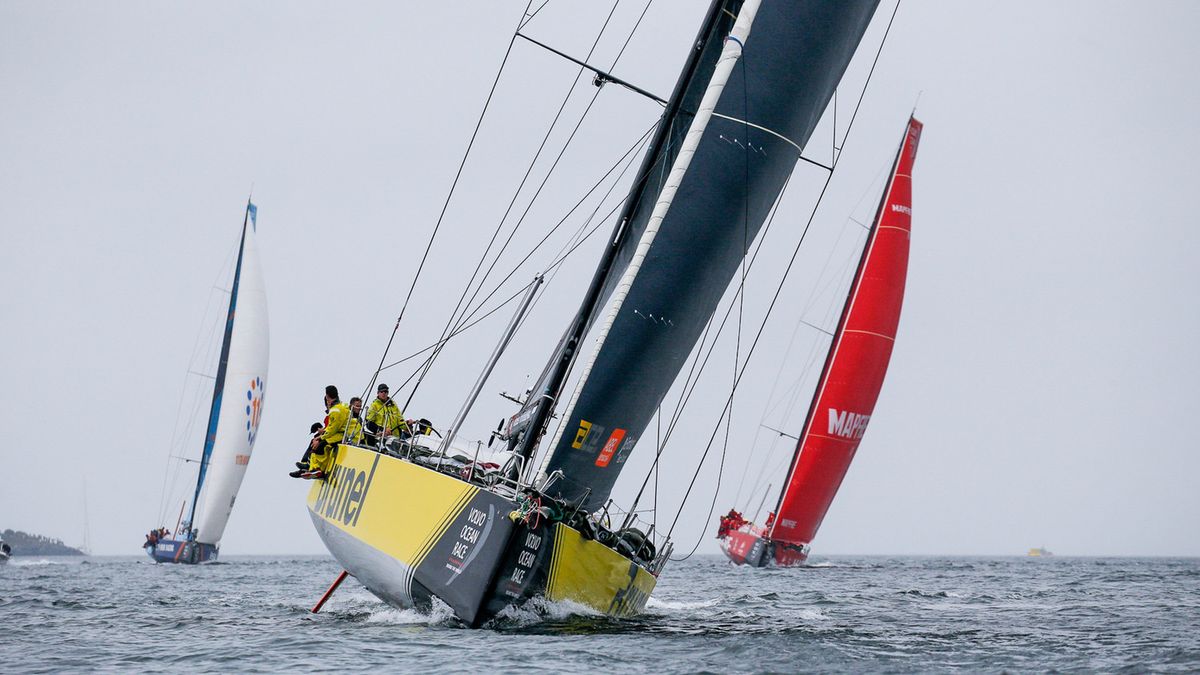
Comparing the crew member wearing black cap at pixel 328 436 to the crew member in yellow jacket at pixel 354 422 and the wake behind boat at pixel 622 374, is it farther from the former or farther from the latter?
the wake behind boat at pixel 622 374

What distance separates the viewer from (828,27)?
989 centimetres

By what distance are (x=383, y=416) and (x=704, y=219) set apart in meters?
3.89

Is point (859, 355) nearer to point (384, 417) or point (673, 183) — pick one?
point (384, 417)

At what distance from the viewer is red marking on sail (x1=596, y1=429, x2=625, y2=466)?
10172mm

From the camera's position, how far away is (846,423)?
3122 centimetres

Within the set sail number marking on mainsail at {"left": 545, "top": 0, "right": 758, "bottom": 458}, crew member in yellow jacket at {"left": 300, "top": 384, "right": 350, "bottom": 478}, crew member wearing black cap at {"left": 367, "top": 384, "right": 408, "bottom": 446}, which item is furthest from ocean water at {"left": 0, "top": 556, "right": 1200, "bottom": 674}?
sail number marking on mainsail at {"left": 545, "top": 0, "right": 758, "bottom": 458}

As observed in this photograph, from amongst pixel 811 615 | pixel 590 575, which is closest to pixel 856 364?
pixel 811 615

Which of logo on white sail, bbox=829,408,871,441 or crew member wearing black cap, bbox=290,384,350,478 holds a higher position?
logo on white sail, bbox=829,408,871,441

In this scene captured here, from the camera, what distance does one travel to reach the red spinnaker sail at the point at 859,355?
3031cm

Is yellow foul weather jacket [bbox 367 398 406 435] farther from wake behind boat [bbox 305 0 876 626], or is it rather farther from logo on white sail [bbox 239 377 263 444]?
logo on white sail [bbox 239 377 263 444]

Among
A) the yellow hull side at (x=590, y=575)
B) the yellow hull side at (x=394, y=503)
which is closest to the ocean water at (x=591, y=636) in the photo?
the yellow hull side at (x=590, y=575)

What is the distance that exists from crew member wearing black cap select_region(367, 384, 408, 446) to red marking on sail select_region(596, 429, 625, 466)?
7.72ft

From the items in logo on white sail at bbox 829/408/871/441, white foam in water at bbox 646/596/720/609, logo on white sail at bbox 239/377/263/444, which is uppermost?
logo on white sail at bbox 829/408/871/441

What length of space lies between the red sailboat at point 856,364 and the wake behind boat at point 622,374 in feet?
66.0
